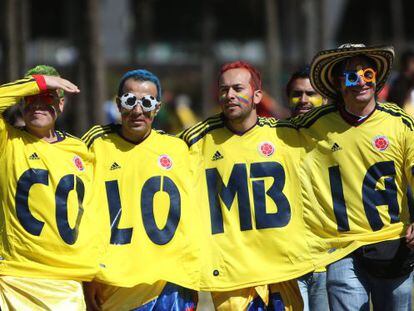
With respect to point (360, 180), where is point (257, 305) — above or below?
below

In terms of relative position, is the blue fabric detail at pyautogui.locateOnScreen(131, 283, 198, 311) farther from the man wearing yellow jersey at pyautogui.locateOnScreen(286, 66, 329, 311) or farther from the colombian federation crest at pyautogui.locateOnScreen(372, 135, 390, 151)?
the colombian federation crest at pyautogui.locateOnScreen(372, 135, 390, 151)

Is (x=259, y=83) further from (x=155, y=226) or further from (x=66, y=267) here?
(x=66, y=267)

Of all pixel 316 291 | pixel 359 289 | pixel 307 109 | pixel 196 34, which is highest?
pixel 196 34

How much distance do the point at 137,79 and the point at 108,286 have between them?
1483 millimetres

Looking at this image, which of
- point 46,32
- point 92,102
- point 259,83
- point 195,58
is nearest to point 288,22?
point 195,58

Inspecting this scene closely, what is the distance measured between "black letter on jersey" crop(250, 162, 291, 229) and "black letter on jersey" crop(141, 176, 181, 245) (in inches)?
22.0

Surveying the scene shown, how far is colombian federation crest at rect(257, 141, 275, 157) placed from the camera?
21.6 feet

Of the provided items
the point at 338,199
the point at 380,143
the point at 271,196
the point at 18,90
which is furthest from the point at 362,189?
the point at 18,90

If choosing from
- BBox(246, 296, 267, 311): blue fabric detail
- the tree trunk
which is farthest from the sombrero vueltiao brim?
the tree trunk

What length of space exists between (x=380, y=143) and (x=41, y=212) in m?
2.37

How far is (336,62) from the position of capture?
6.65 m

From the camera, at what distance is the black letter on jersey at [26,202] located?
243 inches

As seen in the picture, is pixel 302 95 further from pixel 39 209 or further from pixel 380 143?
pixel 39 209

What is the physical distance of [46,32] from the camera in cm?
3778
